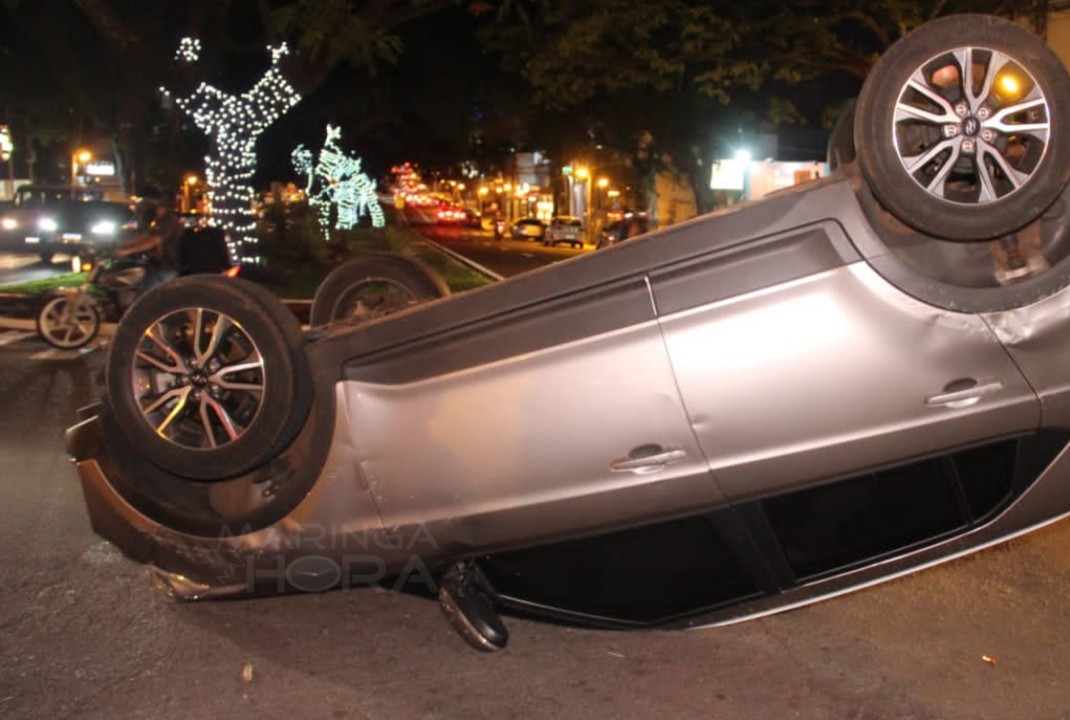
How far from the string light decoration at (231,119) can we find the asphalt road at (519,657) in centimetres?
1580

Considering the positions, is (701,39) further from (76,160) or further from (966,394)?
(76,160)

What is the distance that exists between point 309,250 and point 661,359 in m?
24.0

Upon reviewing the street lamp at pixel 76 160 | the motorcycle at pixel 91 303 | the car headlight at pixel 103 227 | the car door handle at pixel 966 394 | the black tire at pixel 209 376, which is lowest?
the car door handle at pixel 966 394

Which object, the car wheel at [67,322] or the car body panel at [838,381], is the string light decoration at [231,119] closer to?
the car wheel at [67,322]

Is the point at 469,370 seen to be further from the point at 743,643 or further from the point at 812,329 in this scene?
the point at 743,643

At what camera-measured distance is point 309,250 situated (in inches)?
1064

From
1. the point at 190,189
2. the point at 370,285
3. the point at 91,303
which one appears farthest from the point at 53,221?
the point at 190,189

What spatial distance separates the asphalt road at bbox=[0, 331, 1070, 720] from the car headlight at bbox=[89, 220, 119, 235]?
23205 millimetres

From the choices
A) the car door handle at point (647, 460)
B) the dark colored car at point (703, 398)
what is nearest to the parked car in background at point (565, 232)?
the dark colored car at point (703, 398)

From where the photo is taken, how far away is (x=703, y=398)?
3812mm

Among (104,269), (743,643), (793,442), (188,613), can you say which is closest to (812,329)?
(793,442)

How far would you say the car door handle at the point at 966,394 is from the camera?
3738mm

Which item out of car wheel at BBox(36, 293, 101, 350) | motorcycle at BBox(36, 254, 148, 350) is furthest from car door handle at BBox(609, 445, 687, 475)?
car wheel at BBox(36, 293, 101, 350)

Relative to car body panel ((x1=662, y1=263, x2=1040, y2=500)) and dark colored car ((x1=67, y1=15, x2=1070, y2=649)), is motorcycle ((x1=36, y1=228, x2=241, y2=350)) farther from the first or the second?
car body panel ((x1=662, y1=263, x2=1040, y2=500))
